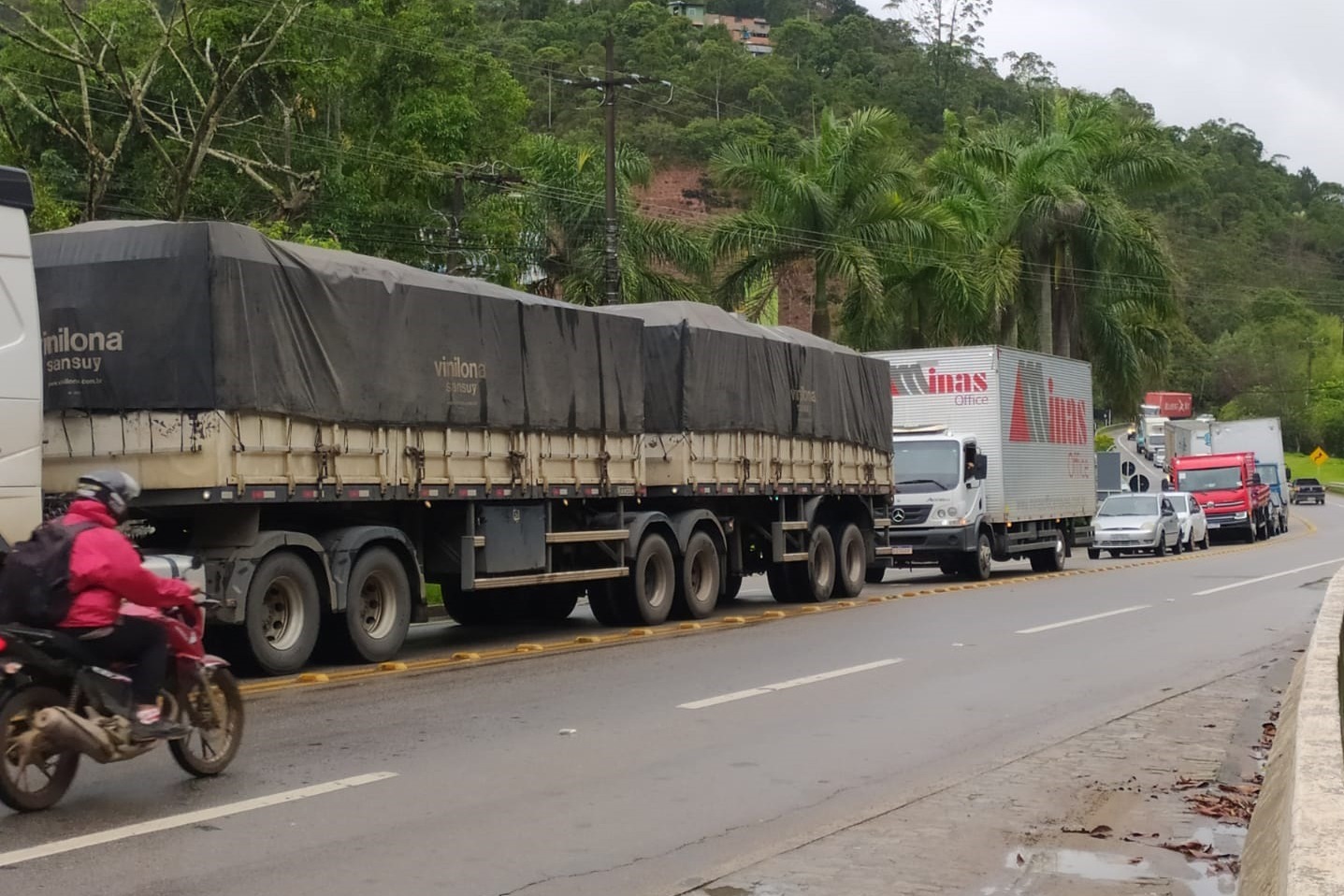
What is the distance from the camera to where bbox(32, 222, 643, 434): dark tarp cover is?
12.6m

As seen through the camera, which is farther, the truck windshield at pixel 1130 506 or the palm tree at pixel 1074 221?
the palm tree at pixel 1074 221

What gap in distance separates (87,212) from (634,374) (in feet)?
28.0

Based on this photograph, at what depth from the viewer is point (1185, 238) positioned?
101 meters

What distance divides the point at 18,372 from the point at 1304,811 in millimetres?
8524

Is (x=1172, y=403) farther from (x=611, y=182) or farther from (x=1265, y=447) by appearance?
(x=611, y=182)

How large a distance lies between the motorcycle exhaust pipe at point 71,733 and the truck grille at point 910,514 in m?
20.6

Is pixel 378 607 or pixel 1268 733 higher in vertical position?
pixel 378 607

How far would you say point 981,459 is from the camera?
27125mm

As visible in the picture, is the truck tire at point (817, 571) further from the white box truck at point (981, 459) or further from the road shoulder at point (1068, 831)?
the road shoulder at point (1068, 831)

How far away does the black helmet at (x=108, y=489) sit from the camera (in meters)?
7.70

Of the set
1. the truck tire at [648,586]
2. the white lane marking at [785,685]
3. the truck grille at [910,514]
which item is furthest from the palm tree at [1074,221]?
the white lane marking at [785,685]

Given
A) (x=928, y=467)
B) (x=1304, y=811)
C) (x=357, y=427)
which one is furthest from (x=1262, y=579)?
(x=1304, y=811)

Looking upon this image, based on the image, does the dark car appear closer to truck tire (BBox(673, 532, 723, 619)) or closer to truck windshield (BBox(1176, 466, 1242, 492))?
truck windshield (BBox(1176, 466, 1242, 492))

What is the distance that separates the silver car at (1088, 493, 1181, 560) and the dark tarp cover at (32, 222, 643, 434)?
89.2ft
